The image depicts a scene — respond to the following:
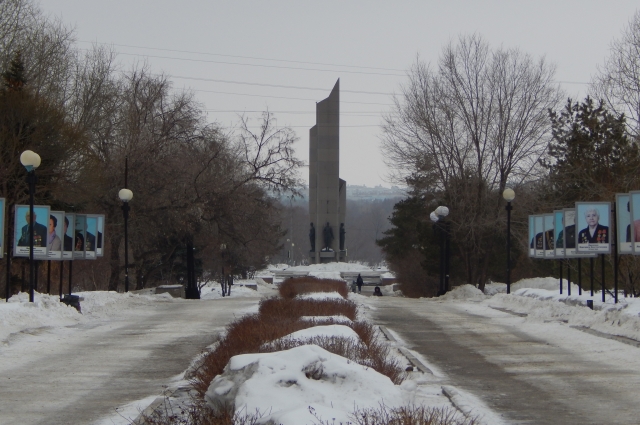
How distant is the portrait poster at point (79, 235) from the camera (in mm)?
25109

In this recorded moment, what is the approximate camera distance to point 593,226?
2097 centimetres

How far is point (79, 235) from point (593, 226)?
14622 mm

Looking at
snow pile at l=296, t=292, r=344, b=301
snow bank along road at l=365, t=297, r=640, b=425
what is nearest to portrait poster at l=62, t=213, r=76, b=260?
snow pile at l=296, t=292, r=344, b=301

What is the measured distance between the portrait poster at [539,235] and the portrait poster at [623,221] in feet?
26.8

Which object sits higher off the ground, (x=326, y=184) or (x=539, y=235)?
(x=326, y=184)

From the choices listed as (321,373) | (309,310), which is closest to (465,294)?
(309,310)

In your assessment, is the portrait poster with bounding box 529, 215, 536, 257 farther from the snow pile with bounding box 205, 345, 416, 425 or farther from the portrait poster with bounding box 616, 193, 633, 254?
the snow pile with bounding box 205, 345, 416, 425

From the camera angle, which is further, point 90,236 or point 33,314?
point 90,236

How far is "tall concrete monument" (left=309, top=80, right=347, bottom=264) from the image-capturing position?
6750 cm

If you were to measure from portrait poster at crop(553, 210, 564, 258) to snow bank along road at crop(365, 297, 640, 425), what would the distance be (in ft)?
15.2

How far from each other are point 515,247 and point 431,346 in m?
31.1

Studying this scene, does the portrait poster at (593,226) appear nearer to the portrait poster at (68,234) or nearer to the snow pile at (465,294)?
the snow pile at (465,294)

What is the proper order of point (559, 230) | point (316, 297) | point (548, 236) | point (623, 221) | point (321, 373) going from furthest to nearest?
point (548, 236) → point (559, 230) → point (316, 297) → point (623, 221) → point (321, 373)

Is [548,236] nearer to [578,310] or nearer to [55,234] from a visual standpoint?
[578,310]
